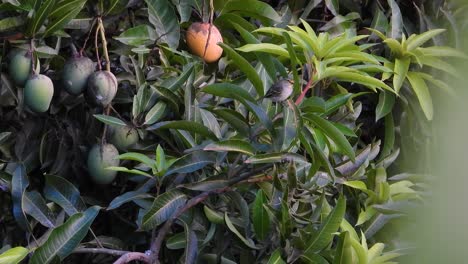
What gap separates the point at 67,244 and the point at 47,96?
30 cm

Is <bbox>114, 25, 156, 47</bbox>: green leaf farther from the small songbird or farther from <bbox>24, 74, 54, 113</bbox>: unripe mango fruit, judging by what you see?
the small songbird

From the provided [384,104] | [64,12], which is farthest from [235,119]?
[384,104]

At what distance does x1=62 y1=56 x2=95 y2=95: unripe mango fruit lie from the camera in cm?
126

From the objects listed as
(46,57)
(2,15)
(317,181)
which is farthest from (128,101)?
(317,181)

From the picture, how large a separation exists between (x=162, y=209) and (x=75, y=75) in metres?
0.33

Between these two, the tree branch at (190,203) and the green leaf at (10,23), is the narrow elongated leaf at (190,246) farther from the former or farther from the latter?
the green leaf at (10,23)

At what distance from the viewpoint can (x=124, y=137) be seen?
1.30 meters

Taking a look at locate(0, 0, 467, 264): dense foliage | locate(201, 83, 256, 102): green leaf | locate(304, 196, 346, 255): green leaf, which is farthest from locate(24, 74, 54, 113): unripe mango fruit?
locate(304, 196, 346, 255): green leaf

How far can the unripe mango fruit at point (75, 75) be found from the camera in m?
1.26

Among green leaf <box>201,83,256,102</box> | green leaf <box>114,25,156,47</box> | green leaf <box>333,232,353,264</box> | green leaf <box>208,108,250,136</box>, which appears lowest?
green leaf <box>333,232,353,264</box>

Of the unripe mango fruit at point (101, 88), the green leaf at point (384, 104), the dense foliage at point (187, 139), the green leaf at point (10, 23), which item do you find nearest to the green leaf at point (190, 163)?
the dense foliage at point (187, 139)

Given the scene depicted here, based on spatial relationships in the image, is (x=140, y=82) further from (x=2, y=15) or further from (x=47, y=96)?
(x=2, y=15)

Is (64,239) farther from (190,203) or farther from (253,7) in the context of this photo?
(253,7)

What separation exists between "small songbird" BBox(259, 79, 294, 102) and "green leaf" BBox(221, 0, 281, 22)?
1.10 feet
